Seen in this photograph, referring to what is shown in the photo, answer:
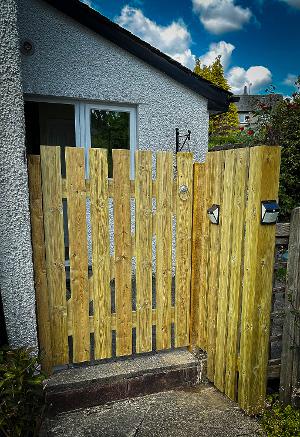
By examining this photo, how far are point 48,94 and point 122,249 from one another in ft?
9.24

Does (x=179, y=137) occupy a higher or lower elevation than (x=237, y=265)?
higher

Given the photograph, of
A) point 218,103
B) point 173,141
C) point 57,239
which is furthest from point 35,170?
point 218,103

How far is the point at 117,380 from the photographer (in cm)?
229

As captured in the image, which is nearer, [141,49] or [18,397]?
[18,397]

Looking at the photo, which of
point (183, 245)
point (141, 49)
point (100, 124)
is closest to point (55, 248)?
point (183, 245)

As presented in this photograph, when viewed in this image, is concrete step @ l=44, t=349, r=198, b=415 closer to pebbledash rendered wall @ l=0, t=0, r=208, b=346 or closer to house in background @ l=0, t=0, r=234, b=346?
pebbledash rendered wall @ l=0, t=0, r=208, b=346

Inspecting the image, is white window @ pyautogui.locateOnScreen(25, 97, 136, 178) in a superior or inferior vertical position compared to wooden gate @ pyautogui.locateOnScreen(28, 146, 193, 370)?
superior

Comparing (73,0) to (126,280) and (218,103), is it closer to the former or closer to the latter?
(218,103)

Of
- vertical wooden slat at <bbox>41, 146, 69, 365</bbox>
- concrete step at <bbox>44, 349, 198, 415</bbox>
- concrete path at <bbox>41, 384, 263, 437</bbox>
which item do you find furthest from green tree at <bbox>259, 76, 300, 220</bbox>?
vertical wooden slat at <bbox>41, 146, 69, 365</bbox>

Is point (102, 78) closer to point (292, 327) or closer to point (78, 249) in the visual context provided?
point (78, 249)

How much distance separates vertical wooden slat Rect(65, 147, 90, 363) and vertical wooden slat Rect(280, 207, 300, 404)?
5.13 feet

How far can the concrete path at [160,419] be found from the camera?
1996 millimetres

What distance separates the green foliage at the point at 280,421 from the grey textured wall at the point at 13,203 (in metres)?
→ 1.80

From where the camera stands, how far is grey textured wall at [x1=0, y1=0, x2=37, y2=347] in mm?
1764
